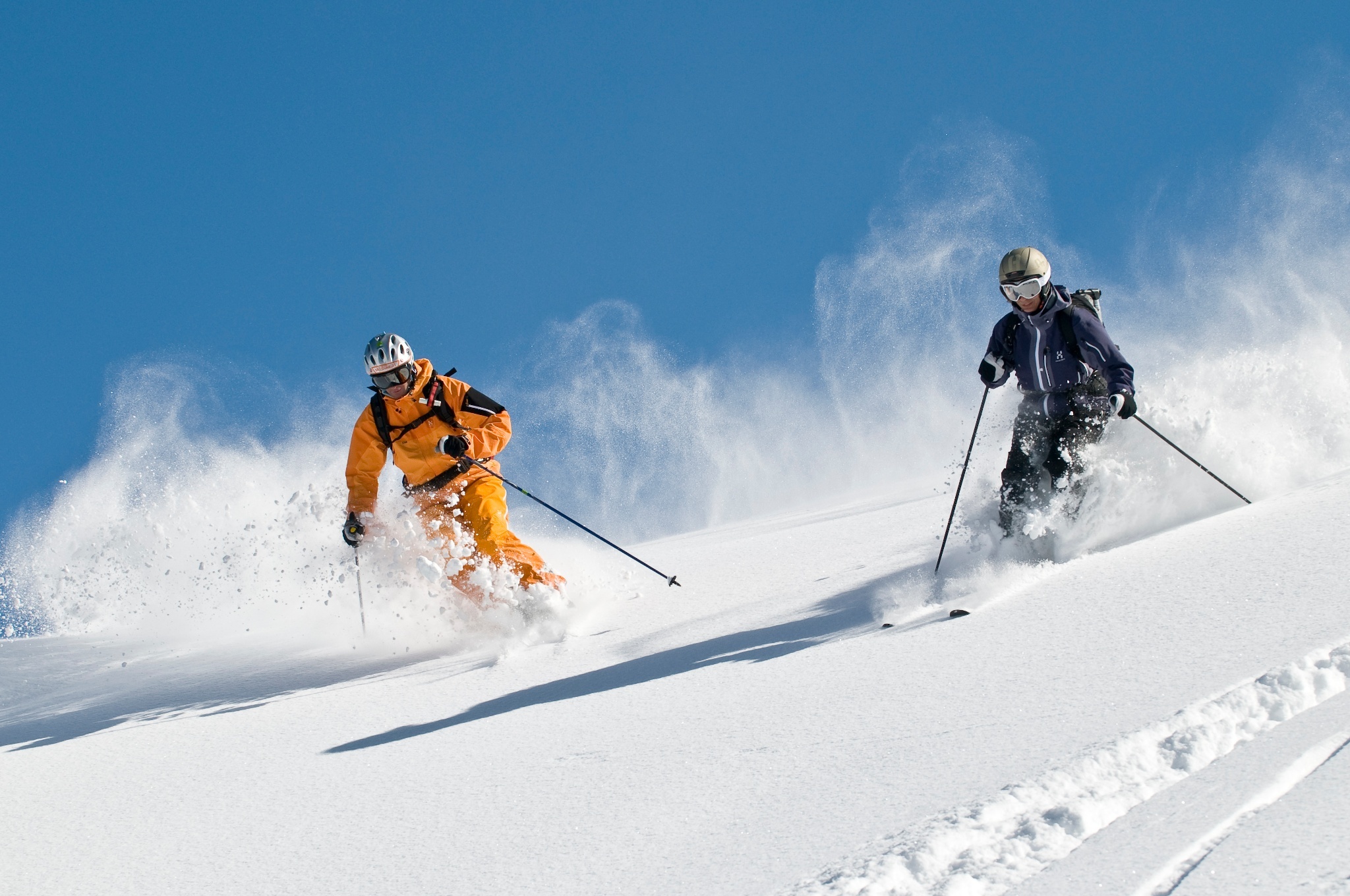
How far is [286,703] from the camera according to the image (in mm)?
5508

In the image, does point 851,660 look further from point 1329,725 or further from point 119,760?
point 119,760

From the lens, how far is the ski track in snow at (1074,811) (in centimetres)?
225

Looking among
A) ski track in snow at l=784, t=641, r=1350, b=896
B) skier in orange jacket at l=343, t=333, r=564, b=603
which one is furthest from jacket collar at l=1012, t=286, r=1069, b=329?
skier in orange jacket at l=343, t=333, r=564, b=603

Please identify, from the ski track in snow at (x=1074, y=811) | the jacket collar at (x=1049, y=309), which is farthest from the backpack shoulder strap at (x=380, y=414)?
the ski track in snow at (x=1074, y=811)

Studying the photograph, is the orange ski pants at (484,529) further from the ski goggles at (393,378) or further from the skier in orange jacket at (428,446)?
the ski goggles at (393,378)

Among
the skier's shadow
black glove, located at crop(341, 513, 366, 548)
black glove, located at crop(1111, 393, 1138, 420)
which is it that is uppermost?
black glove, located at crop(341, 513, 366, 548)

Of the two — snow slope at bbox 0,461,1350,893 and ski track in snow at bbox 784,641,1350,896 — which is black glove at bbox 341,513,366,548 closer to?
snow slope at bbox 0,461,1350,893

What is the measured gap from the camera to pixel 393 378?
6766mm

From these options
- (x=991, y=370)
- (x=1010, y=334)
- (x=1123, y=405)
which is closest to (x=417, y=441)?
(x=991, y=370)

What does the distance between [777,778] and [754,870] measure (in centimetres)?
59

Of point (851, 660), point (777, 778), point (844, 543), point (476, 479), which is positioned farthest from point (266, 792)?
point (844, 543)

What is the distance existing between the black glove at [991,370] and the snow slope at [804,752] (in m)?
1.12

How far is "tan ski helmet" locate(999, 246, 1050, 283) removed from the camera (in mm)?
5758

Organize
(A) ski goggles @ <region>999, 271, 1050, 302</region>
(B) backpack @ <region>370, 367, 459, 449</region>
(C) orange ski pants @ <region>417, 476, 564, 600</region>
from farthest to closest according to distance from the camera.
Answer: (B) backpack @ <region>370, 367, 459, 449</region>
(C) orange ski pants @ <region>417, 476, 564, 600</region>
(A) ski goggles @ <region>999, 271, 1050, 302</region>
